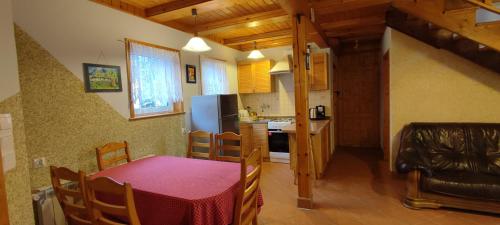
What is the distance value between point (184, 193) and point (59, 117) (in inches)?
62.7

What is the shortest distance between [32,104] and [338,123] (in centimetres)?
553

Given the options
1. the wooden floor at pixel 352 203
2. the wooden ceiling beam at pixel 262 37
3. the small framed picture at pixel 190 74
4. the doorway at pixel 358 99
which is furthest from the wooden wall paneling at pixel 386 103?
the small framed picture at pixel 190 74

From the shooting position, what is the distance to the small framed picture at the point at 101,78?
259 cm

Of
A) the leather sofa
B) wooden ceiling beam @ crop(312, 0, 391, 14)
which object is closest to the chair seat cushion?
the leather sofa

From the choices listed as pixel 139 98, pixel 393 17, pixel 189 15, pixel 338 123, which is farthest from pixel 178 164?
pixel 338 123

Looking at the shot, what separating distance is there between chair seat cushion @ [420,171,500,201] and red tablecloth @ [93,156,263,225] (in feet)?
6.31

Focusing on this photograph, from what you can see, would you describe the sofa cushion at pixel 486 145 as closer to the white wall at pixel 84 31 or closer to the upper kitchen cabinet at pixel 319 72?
the upper kitchen cabinet at pixel 319 72

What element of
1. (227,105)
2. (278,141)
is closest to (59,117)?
(227,105)

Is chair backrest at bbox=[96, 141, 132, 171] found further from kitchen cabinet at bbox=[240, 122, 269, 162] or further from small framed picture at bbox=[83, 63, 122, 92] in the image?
kitchen cabinet at bbox=[240, 122, 269, 162]

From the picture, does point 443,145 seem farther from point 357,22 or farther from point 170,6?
point 170,6

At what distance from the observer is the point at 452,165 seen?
2984 millimetres

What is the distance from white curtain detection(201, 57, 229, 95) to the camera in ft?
14.4

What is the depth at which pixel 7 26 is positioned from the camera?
5.16 feet

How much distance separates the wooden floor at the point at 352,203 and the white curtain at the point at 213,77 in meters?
1.79
